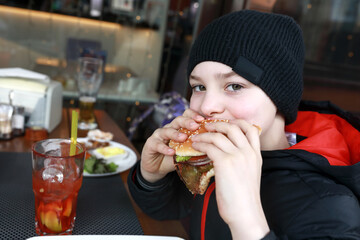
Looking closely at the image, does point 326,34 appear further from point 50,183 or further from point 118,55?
point 50,183

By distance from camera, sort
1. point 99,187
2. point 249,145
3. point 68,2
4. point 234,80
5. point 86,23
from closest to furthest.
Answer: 1. point 249,145
2. point 234,80
3. point 99,187
4. point 68,2
5. point 86,23

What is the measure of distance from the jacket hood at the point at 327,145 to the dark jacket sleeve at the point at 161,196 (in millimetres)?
444

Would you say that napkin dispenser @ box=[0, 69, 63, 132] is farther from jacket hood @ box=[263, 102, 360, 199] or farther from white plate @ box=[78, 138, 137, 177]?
jacket hood @ box=[263, 102, 360, 199]

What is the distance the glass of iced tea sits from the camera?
3.00 ft

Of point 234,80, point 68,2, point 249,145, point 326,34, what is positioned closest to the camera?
point 249,145

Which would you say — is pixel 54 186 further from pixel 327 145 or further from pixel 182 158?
pixel 327 145

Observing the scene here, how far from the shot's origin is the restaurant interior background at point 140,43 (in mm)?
3820

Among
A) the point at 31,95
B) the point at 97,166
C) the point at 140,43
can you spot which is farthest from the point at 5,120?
the point at 140,43

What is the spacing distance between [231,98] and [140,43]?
3949mm

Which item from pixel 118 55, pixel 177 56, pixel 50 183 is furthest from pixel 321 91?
pixel 50 183

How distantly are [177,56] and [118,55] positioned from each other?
3.02 ft

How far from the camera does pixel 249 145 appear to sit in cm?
87

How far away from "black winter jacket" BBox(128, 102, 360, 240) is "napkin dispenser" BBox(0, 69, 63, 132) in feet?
2.43

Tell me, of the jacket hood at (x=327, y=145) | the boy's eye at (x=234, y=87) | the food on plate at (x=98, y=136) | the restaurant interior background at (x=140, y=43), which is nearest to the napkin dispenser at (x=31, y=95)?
the food on plate at (x=98, y=136)
